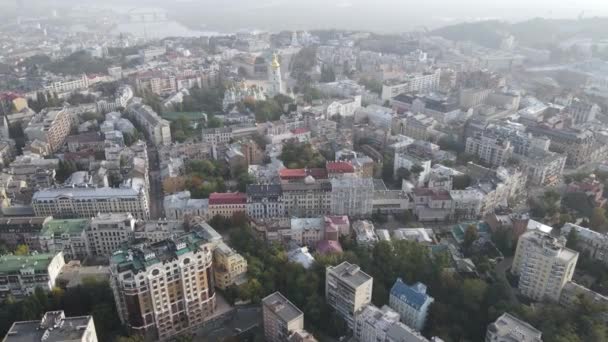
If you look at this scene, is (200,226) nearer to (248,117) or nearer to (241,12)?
(248,117)

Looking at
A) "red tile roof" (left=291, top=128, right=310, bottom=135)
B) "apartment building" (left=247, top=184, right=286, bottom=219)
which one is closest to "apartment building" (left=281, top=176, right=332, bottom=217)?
"apartment building" (left=247, top=184, right=286, bottom=219)

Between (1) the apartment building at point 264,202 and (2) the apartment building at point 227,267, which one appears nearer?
(2) the apartment building at point 227,267

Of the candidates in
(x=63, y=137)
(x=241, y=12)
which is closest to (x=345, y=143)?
(x=63, y=137)

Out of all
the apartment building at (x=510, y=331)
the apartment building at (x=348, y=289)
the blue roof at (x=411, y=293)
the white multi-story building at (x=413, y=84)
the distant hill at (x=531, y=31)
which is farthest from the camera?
the distant hill at (x=531, y=31)

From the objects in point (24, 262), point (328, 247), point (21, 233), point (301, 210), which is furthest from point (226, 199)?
point (21, 233)

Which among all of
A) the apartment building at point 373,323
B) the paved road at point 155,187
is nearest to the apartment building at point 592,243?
the apartment building at point 373,323

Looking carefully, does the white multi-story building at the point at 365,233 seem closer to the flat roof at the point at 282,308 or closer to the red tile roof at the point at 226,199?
the flat roof at the point at 282,308

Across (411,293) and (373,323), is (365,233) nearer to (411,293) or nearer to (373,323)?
(411,293)
